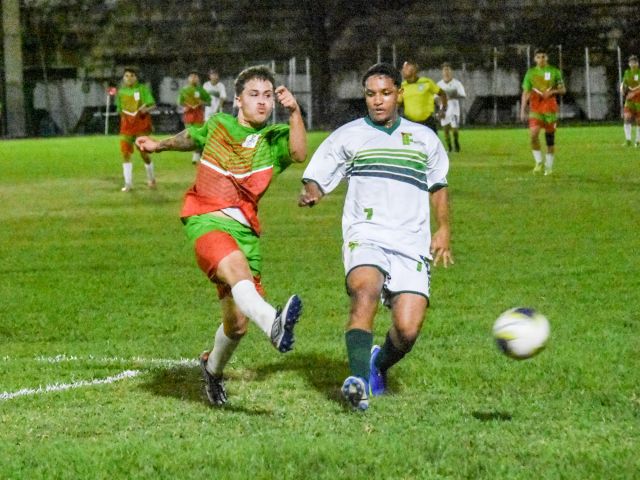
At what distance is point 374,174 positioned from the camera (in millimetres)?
7504

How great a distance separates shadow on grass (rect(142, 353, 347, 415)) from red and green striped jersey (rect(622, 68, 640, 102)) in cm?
2941

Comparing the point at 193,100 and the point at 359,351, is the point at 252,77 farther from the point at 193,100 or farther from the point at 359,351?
the point at 193,100

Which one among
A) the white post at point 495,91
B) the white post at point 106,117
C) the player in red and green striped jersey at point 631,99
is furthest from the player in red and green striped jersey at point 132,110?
the white post at point 106,117

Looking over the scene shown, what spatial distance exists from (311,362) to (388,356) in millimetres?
1285

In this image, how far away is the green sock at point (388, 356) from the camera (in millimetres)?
7668

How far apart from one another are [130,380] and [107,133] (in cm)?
4807

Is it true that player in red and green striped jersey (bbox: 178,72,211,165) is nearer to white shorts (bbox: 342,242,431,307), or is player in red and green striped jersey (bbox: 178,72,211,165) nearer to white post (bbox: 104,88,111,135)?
white post (bbox: 104,88,111,135)

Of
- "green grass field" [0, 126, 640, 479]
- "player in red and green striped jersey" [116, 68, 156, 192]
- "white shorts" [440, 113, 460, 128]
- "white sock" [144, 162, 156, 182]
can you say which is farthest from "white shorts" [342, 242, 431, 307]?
"white shorts" [440, 113, 460, 128]

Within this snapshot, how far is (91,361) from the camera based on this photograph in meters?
9.13

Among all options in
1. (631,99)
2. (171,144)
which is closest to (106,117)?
(631,99)

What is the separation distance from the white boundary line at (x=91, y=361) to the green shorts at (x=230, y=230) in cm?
133

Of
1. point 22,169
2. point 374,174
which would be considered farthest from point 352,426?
point 22,169

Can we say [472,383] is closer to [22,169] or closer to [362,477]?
[362,477]

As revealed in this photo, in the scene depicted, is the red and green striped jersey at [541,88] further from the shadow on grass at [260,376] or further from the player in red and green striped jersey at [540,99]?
the shadow on grass at [260,376]
